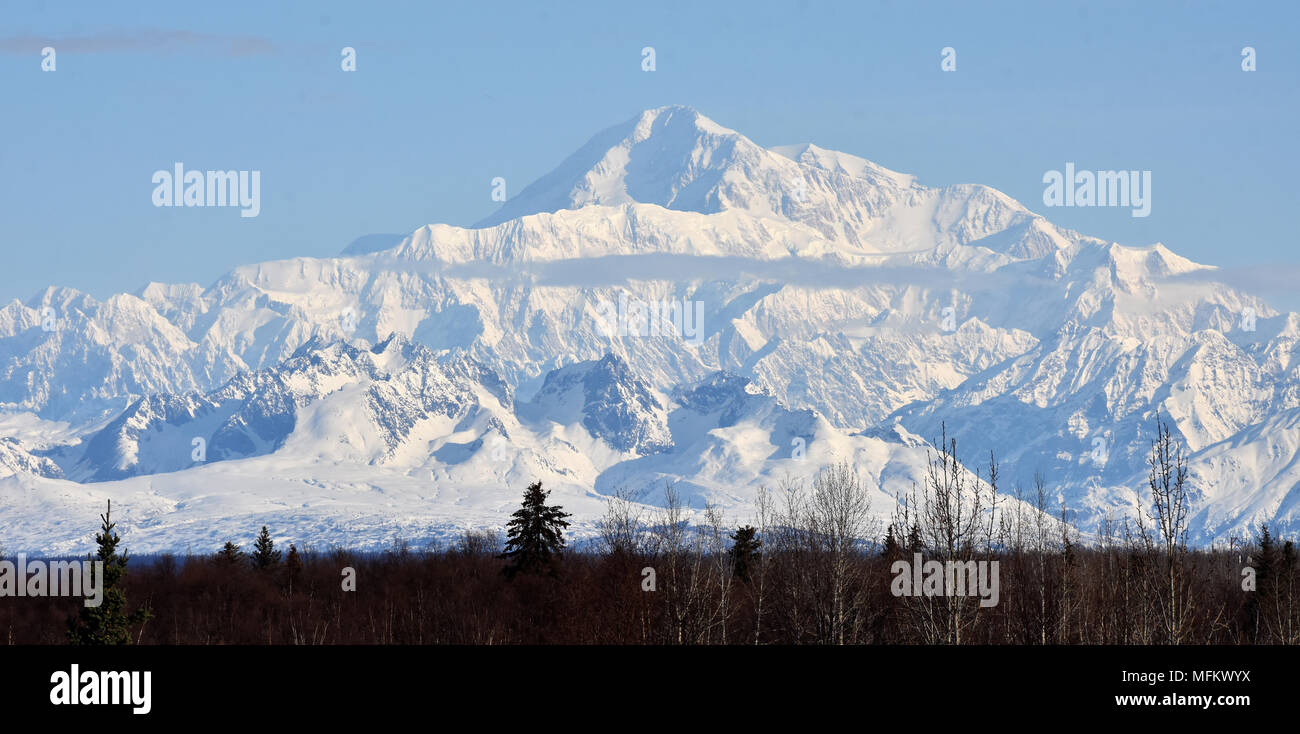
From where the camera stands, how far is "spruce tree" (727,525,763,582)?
113188 mm

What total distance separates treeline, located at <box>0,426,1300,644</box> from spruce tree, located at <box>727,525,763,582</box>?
204 mm

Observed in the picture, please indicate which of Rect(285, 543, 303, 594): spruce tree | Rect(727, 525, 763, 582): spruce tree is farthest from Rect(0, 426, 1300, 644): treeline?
Rect(285, 543, 303, 594): spruce tree

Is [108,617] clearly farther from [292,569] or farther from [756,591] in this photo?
[292,569]

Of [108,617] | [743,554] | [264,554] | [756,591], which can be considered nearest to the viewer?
[108,617]

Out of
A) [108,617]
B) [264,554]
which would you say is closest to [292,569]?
[264,554]

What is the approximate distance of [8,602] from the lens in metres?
139

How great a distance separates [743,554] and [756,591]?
25.2 meters

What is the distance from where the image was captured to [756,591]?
9094 cm

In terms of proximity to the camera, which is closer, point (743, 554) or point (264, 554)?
point (743, 554)

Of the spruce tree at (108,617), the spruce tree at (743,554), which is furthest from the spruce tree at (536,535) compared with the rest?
the spruce tree at (108,617)

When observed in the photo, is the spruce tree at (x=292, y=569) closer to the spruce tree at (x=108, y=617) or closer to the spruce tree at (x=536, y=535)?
the spruce tree at (x=536, y=535)
